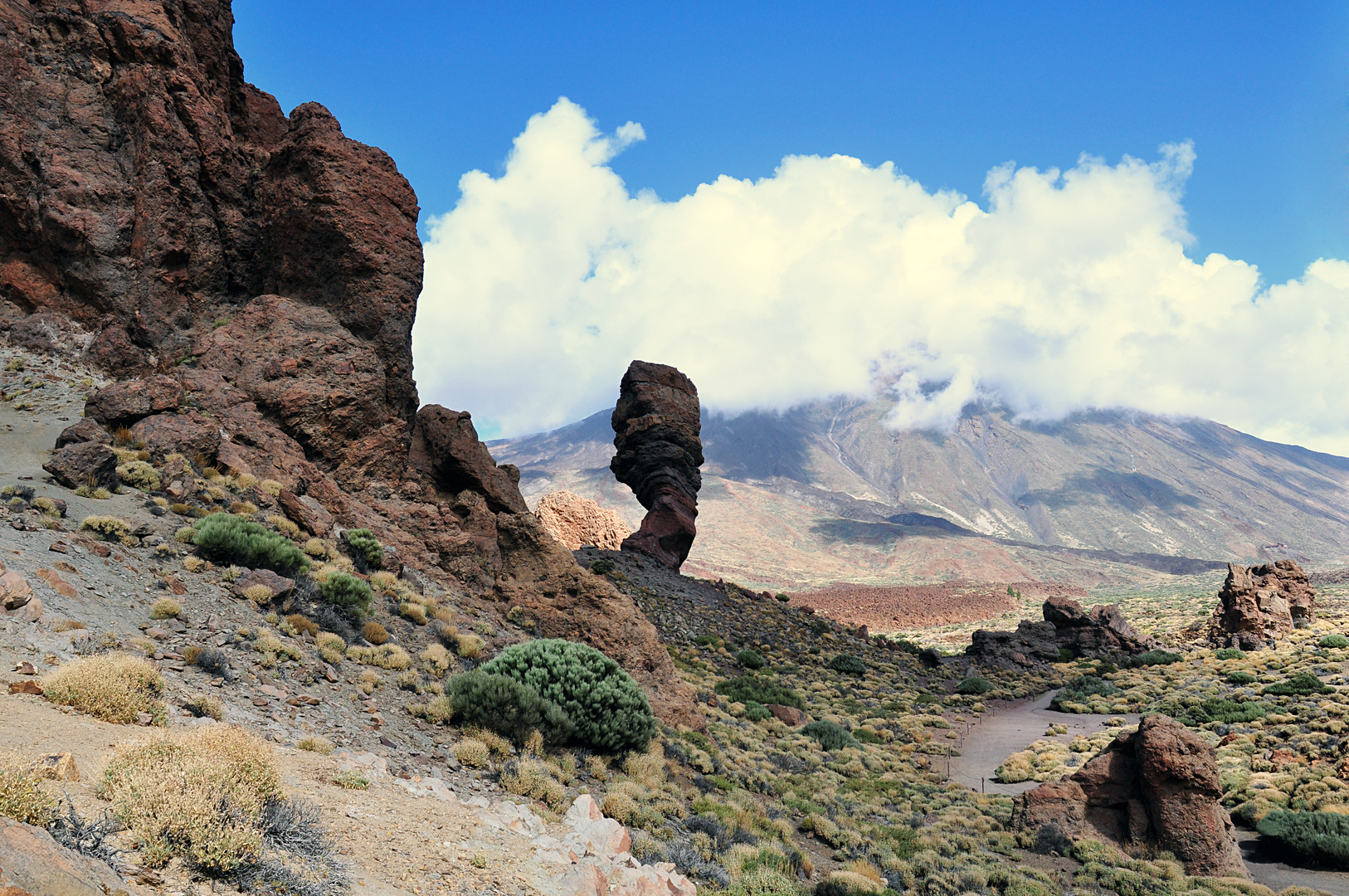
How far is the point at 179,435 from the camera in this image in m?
13.5

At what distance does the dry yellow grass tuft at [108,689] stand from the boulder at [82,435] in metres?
7.31

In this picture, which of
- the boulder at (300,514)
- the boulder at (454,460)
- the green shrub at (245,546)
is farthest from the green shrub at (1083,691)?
the green shrub at (245,546)

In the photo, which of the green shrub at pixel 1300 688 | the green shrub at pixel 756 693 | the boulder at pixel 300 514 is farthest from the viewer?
the green shrub at pixel 756 693

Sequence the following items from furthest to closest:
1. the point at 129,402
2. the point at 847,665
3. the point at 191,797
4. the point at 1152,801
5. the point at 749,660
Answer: the point at 847,665
the point at 749,660
the point at 129,402
the point at 1152,801
the point at 191,797

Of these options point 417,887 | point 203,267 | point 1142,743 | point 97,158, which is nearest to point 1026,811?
point 1142,743

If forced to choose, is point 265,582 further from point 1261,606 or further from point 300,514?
point 1261,606

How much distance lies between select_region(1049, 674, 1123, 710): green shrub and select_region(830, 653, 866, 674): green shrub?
816 cm

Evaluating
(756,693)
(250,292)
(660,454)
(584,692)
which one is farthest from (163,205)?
(660,454)

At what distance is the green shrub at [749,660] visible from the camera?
28.7 metres

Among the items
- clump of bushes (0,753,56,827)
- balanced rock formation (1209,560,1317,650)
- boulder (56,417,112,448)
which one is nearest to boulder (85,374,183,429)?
boulder (56,417,112,448)

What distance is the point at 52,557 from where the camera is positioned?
8953 mm

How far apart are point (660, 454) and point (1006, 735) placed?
74.5 ft

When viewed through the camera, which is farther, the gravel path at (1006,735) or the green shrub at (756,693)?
the green shrub at (756,693)

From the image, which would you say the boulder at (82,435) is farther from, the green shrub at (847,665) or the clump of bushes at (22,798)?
the green shrub at (847,665)
